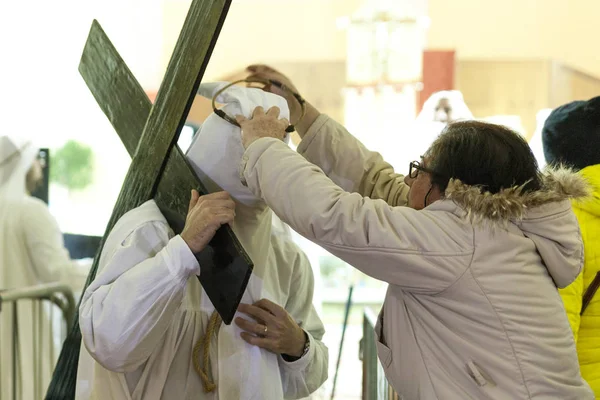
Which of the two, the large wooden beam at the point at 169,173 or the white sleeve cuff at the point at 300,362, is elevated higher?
the large wooden beam at the point at 169,173

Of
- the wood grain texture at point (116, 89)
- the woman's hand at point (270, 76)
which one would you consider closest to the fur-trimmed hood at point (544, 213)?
the woman's hand at point (270, 76)

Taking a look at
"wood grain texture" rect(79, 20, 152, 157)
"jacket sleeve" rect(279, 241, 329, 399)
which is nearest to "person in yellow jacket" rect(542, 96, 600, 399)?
"jacket sleeve" rect(279, 241, 329, 399)

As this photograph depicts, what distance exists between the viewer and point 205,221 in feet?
4.46

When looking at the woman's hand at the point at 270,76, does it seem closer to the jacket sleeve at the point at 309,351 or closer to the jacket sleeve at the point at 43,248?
the jacket sleeve at the point at 309,351

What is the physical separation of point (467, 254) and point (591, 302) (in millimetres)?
570

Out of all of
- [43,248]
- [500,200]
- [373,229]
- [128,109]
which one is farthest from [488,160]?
[43,248]

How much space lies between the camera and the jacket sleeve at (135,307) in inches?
52.2

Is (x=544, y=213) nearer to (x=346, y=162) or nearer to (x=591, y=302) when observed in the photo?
(x=591, y=302)

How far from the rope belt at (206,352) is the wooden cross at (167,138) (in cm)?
11

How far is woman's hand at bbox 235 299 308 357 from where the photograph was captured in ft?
5.00

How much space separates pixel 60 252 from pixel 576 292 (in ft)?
7.90

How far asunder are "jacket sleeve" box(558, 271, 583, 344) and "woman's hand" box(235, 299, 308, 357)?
1.95 feet

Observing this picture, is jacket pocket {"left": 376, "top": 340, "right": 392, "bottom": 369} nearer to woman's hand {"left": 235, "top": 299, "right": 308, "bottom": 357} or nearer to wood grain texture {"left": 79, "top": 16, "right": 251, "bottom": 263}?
woman's hand {"left": 235, "top": 299, "right": 308, "bottom": 357}

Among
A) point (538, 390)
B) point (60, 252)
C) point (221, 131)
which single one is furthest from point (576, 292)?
point (60, 252)
